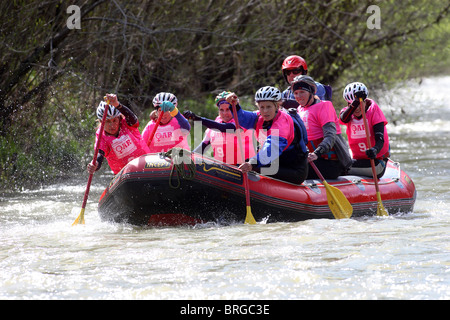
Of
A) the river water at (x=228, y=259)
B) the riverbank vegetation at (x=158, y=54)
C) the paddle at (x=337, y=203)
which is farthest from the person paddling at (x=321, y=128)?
the riverbank vegetation at (x=158, y=54)

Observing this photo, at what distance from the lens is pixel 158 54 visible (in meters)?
11.7

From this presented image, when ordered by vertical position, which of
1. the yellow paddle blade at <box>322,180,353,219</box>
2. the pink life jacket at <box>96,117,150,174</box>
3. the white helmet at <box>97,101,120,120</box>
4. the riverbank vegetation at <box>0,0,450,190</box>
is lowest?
the yellow paddle blade at <box>322,180,353,219</box>

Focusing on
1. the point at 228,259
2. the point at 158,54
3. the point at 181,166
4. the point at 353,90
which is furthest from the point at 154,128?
the point at 158,54

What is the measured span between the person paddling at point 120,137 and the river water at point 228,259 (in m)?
0.74

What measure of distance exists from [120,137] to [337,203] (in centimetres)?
232

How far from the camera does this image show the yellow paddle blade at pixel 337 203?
23.7ft

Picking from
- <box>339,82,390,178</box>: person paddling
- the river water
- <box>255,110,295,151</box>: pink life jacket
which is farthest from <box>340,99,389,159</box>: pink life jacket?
<box>255,110,295,151</box>: pink life jacket

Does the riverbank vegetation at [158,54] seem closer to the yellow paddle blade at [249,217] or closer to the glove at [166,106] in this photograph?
the glove at [166,106]

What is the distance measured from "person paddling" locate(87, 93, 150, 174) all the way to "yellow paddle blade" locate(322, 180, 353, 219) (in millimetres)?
1960

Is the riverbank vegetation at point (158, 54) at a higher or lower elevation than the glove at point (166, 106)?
higher

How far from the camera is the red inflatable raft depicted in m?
6.61

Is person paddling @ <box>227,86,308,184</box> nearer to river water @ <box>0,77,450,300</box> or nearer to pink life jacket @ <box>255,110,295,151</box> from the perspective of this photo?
pink life jacket @ <box>255,110,295,151</box>
